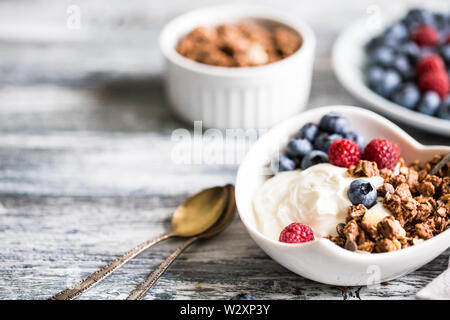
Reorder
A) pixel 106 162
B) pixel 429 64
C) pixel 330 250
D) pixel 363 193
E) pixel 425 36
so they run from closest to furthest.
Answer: pixel 330 250
pixel 363 193
pixel 106 162
pixel 429 64
pixel 425 36

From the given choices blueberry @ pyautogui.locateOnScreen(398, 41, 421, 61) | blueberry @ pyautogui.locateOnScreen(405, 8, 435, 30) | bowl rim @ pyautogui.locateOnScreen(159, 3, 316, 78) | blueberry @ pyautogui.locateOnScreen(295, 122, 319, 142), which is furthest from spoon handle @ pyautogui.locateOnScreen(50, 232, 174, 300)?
blueberry @ pyautogui.locateOnScreen(405, 8, 435, 30)

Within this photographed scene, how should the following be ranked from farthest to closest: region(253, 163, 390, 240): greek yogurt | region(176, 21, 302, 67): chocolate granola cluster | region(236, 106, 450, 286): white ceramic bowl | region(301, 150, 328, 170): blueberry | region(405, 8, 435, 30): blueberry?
1. region(405, 8, 435, 30): blueberry
2. region(176, 21, 302, 67): chocolate granola cluster
3. region(301, 150, 328, 170): blueberry
4. region(253, 163, 390, 240): greek yogurt
5. region(236, 106, 450, 286): white ceramic bowl

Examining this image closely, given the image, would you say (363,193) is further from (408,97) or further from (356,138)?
(408,97)

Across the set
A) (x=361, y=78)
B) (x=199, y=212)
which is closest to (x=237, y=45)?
(x=361, y=78)

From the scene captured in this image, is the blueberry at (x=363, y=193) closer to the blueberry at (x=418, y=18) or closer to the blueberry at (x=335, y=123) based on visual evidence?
the blueberry at (x=335, y=123)

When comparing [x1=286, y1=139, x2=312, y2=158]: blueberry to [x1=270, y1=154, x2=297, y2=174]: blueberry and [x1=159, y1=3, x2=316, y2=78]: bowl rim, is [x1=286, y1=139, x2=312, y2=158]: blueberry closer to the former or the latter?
[x1=270, y1=154, x2=297, y2=174]: blueberry
